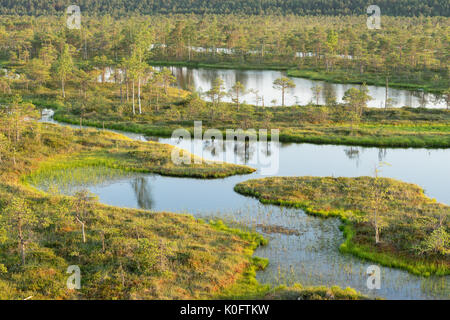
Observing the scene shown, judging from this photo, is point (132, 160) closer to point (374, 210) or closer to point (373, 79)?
point (374, 210)

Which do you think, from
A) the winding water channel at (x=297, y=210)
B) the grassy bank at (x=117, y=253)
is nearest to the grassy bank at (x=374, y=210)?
the winding water channel at (x=297, y=210)

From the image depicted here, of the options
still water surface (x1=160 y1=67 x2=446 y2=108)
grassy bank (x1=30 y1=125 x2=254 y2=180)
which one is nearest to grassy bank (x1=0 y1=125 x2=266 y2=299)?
grassy bank (x1=30 y1=125 x2=254 y2=180)

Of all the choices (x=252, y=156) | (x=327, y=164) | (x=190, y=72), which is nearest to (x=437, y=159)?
(x=327, y=164)

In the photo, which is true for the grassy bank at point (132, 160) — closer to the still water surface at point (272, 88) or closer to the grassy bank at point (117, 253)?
the grassy bank at point (117, 253)

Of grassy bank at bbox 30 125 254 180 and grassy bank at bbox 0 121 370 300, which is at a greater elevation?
grassy bank at bbox 30 125 254 180

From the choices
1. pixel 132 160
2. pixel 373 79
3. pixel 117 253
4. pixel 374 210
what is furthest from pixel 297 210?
pixel 373 79

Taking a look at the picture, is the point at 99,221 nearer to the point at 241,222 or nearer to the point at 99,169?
the point at 241,222

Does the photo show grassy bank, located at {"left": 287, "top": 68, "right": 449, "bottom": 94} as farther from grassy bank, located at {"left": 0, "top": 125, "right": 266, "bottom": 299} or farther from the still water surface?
grassy bank, located at {"left": 0, "top": 125, "right": 266, "bottom": 299}
